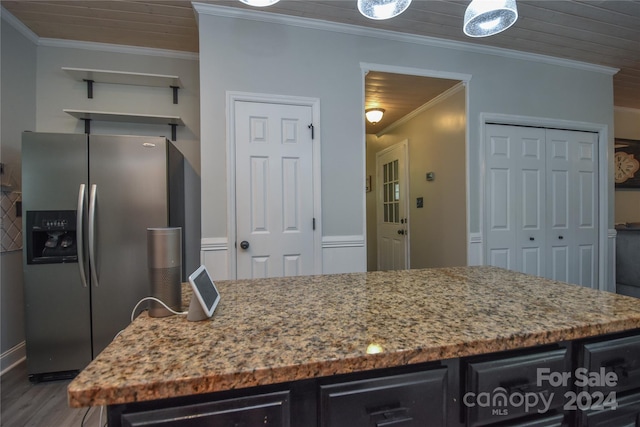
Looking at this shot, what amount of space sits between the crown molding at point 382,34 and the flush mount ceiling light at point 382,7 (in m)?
1.35

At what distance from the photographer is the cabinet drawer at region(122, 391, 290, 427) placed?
1.73 ft

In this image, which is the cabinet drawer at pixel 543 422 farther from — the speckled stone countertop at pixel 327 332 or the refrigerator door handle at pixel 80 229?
the refrigerator door handle at pixel 80 229

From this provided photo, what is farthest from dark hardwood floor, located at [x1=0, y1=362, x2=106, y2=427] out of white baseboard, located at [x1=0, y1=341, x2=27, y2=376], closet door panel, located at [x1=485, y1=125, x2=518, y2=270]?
closet door panel, located at [x1=485, y1=125, x2=518, y2=270]

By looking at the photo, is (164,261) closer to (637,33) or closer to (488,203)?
(488,203)

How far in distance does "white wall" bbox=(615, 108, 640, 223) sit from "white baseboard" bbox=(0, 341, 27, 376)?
689cm

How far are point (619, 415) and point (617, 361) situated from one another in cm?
17

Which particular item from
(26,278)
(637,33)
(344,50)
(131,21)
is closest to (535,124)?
(637,33)

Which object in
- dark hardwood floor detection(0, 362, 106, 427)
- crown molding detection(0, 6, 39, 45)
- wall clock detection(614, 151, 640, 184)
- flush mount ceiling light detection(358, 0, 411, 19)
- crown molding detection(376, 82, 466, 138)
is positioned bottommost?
dark hardwood floor detection(0, 362, 106, 427)

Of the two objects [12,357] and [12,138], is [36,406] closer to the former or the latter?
[12,357]

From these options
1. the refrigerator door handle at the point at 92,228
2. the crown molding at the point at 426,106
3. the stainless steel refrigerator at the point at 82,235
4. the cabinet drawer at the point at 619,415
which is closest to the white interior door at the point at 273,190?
the stainless steel refrigerator at the point at 82,235

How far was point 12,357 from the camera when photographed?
2104mm

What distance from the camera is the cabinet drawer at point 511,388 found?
0.69m

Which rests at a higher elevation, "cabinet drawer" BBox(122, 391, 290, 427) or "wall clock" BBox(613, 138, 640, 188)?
"wall clock" BBox(613, 138, 640, 188)

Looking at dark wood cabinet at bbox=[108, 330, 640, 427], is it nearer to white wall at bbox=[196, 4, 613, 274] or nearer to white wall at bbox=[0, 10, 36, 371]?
white wall at bbox=[196, 4, 613, 274]
